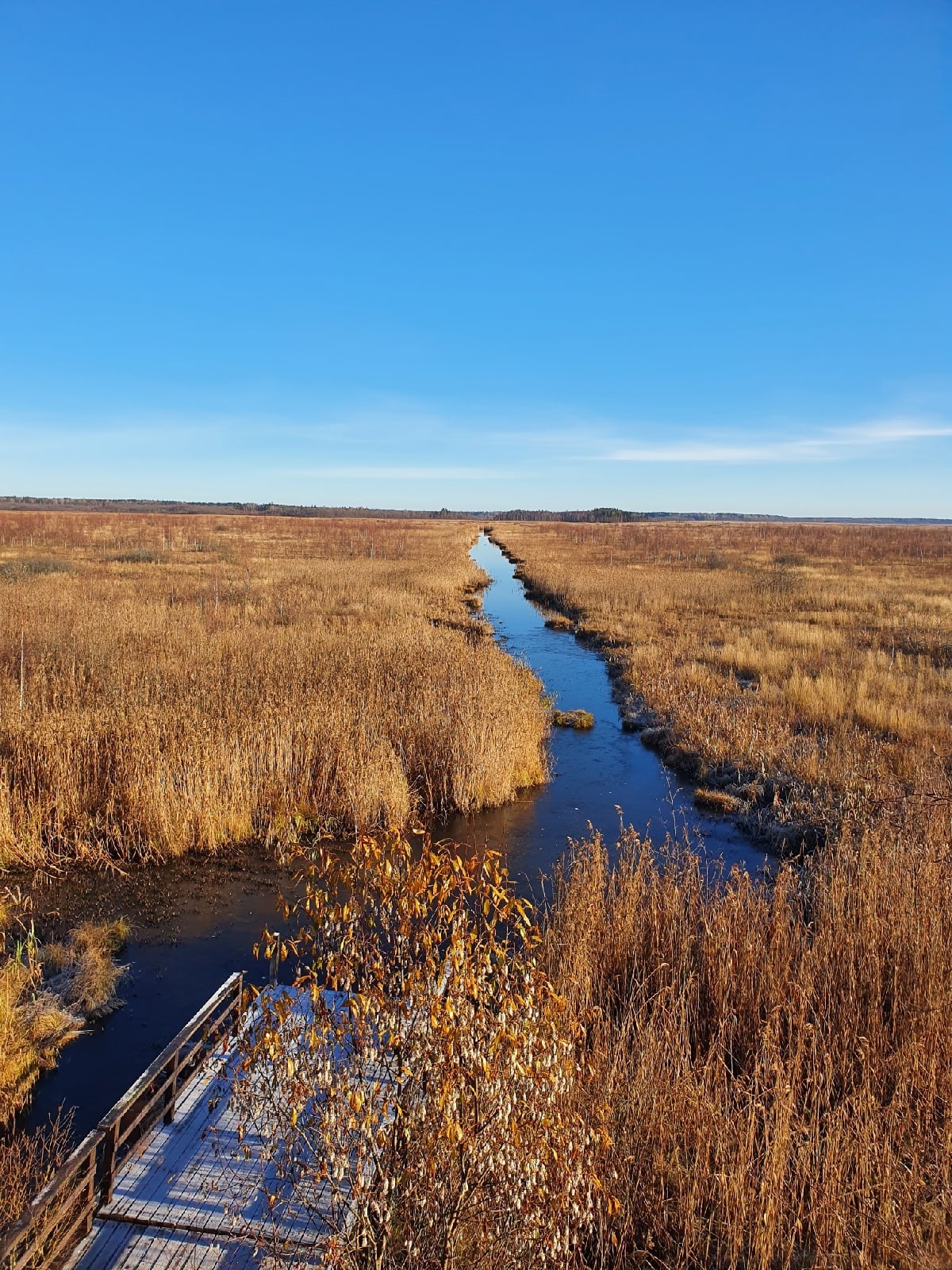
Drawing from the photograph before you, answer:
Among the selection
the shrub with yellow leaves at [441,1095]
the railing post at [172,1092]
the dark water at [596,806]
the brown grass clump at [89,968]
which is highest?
the shrub with yellow leaves at [441,1095]

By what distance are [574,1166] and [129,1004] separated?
16.5 ft

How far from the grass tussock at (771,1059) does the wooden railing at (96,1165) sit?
2.42 m

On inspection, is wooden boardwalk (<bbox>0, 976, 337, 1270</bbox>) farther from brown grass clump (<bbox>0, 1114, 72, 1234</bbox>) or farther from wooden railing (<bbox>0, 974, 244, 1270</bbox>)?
brown grass clump (<bbox>0, 1114, 72, 1234</bbox>)

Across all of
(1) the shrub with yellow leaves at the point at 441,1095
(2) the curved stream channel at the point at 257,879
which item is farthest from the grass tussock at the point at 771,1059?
(2) the curved stream channel at the point at 257,879

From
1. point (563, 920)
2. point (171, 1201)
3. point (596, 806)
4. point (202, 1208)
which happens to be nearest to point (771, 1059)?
point (563, 920)

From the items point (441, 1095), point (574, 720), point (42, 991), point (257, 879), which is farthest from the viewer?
point (574, 720)

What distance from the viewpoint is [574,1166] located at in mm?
3055

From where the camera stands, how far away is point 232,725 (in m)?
10.4

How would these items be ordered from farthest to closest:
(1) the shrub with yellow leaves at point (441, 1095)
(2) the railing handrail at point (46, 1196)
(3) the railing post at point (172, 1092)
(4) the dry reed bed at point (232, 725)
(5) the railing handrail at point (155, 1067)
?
1. (4) the dry reed bed at point (232, 725)
2. (3) the railing post at point (172, 1092)
3. (5) the railing handrail at point (155, 1067)
4. (2) the railing handrail at point (46, 1196)
5. (1) the shrub with yellow leaves at point (441, 1095)

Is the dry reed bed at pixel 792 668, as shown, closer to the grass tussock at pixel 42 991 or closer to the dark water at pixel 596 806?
the dark water at pixel 596 806

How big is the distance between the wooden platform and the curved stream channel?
1229mm

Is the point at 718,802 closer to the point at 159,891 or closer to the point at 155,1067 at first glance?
the point at 159,891

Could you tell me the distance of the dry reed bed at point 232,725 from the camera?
30.3 ft

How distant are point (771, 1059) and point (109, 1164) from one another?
3.89m
